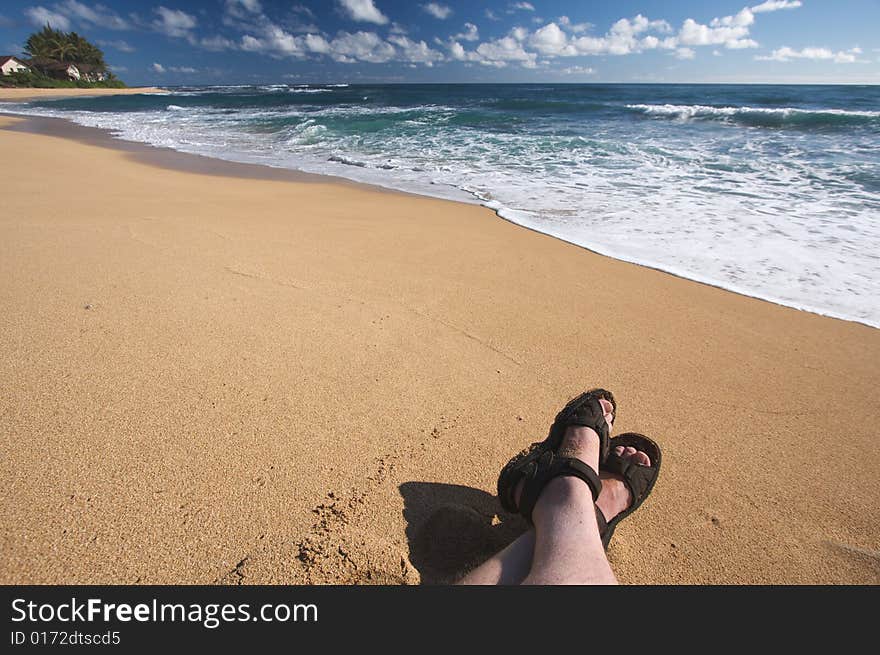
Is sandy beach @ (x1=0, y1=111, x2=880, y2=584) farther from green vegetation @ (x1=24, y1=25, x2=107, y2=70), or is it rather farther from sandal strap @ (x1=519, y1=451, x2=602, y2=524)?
green vegetation @ (x1=24, y1=25, x2=107, y2=70)

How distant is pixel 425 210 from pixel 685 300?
2978 mm

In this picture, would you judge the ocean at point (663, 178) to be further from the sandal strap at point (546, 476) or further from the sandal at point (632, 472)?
the sandal strap at point (546, 476)

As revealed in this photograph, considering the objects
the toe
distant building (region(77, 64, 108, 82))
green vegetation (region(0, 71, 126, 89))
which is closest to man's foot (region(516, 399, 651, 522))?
the toe

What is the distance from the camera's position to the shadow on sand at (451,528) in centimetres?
125

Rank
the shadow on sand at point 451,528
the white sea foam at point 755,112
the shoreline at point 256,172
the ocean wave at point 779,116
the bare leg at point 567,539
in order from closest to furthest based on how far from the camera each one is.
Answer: the bare leg at point 567,539
the shadow on sand at point 451,528
the shoreline at point 256,172
the ocean wave at point 779,116
the white sea foam at point 755,112

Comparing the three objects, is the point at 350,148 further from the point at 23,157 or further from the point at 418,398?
the point at 418,398

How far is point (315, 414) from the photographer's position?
5.74 feet

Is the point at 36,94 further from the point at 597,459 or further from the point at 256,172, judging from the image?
the point at 597,459

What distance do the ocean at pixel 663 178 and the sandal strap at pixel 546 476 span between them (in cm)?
242

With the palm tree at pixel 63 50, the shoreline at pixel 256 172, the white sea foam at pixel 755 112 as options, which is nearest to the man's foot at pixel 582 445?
the shoreline at pixel 256 172

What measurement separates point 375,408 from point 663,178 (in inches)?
272

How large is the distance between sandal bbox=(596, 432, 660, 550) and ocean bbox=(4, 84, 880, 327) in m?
2.01
